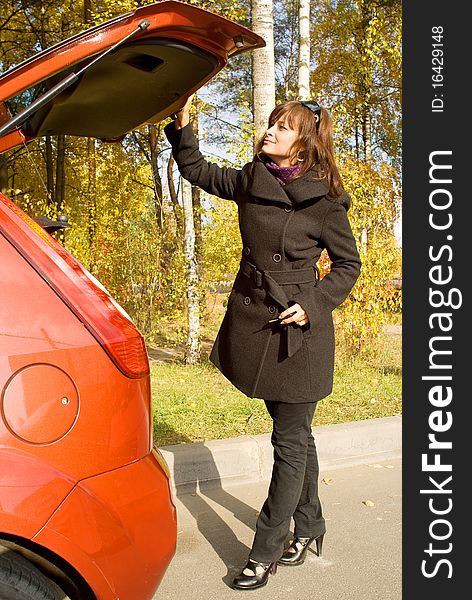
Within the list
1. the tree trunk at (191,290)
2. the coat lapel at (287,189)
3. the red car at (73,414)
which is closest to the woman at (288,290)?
the coat lapel at (287,189)

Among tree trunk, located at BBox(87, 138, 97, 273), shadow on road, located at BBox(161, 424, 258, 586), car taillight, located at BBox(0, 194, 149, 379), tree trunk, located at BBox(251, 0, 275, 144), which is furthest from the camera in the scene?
tree trunk, located at BBox(87, 138, 97, 273)

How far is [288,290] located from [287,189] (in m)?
0.41

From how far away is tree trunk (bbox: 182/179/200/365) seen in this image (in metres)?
7.70

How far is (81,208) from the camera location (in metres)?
11.1

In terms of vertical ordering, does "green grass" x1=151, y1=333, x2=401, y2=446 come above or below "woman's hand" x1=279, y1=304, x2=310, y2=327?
below

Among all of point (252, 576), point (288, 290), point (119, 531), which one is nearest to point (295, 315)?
point (288, 290)

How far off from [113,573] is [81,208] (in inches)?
382

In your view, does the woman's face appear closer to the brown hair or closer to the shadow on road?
the brown hair

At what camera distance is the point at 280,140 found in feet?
9.60

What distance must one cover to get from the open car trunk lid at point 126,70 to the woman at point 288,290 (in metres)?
0.31

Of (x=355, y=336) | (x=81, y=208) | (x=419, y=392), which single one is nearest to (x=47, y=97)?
(x=419, y=392)

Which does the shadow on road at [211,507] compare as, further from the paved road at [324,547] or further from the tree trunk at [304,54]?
the tree trunk at [304,54]

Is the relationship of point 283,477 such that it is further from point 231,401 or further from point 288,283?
point 231,401

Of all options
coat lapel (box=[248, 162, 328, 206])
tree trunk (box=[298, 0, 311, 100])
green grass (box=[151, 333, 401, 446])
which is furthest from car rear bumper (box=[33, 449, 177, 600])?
tree trunk (box=[298, 0, 311, 100])
